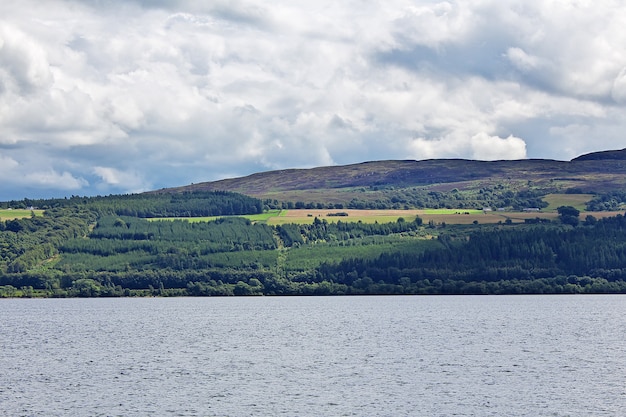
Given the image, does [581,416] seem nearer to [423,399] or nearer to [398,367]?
[423,399]

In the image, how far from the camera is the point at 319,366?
3393 inches

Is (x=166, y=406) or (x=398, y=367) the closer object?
(x=166, y=406)

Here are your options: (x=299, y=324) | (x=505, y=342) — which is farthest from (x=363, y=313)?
(x=505, y=342)

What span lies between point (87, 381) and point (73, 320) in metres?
80.4

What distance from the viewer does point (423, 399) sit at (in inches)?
2667

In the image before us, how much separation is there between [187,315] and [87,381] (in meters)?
87.3

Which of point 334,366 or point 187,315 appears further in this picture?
point 187,315

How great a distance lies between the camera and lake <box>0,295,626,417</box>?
6581 cm

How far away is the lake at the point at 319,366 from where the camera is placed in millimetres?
65812

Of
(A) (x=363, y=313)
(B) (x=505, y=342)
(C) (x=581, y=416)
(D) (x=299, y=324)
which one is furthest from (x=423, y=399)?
(A) (x=363, y=313)

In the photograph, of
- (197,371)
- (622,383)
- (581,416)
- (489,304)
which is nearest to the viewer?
(581,416)

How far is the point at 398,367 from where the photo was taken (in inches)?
3327

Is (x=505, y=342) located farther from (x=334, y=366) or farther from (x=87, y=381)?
(x=87, y=381)

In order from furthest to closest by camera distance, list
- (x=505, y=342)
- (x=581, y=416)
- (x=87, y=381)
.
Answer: (x=505, y=342) < (x=87, y=381) < (x=581, y=416)
